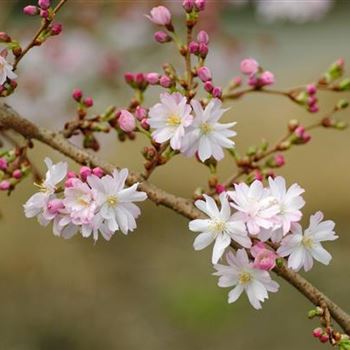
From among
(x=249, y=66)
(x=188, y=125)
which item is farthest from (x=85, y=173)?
(x=249, y=66)

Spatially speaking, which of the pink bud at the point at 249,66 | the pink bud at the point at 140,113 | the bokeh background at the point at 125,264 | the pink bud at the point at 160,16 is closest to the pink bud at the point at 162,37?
the pink bud at the point at 160,16

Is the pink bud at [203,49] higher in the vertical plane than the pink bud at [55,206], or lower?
higher

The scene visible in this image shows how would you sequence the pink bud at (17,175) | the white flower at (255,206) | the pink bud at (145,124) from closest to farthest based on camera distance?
the white flower at (255,206), the pink bud at (145,124), the pink bud at (17,175)

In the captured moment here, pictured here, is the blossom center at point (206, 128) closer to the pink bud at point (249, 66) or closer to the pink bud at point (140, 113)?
the pink bud at point (140, 113)

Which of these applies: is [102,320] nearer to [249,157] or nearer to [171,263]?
[171,263]

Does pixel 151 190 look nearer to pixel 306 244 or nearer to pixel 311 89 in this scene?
pixel 306 244

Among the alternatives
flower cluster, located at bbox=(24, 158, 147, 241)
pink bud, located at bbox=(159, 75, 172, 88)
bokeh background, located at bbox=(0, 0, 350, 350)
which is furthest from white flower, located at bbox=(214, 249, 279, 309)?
bokeh background, located at bbox=(0, 0, 350, 350)

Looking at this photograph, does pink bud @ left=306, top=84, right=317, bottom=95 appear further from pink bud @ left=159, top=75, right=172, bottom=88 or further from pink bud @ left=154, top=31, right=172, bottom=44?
pink bud @ left=159, top=75, right=172, bottom=88
